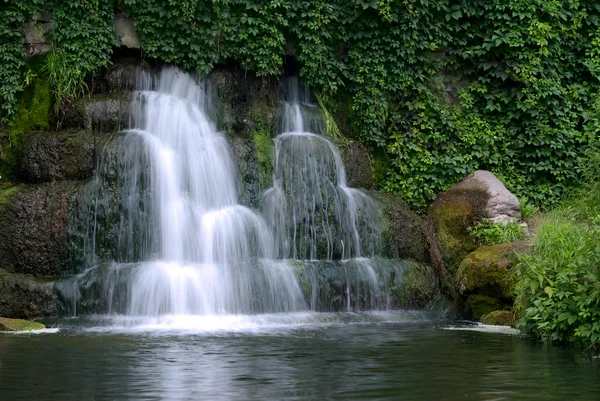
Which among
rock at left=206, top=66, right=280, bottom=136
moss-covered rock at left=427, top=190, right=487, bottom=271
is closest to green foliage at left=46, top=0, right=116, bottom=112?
rock at left=206, top=66, right=280, bottom=136

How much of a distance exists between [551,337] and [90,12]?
1025 centimetres

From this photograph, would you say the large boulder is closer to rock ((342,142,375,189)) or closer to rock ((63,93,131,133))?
rock ((342,142,375,189))

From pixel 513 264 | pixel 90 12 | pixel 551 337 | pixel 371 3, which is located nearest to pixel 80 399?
pixel 551 337

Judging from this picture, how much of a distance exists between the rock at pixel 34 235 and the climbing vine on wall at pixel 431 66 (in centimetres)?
432

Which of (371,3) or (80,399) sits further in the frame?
(371,3)

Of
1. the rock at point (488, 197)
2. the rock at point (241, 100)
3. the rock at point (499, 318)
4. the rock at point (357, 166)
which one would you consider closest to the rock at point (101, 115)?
the rock at point (241, 100)

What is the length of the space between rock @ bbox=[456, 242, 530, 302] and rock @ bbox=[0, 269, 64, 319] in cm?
598

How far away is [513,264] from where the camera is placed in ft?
42.0

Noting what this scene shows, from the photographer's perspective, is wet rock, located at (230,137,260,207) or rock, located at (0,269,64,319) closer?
rock, located at (0,269,64,319)

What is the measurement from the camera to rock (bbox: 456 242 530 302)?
1284cm

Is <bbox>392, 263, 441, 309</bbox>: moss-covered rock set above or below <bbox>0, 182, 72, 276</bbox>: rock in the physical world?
below

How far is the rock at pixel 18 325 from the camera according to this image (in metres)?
10.9

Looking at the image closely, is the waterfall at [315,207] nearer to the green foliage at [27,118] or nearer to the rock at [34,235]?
the rock at [34,235]

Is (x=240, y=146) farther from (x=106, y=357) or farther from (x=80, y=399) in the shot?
(x=80, y=399)
